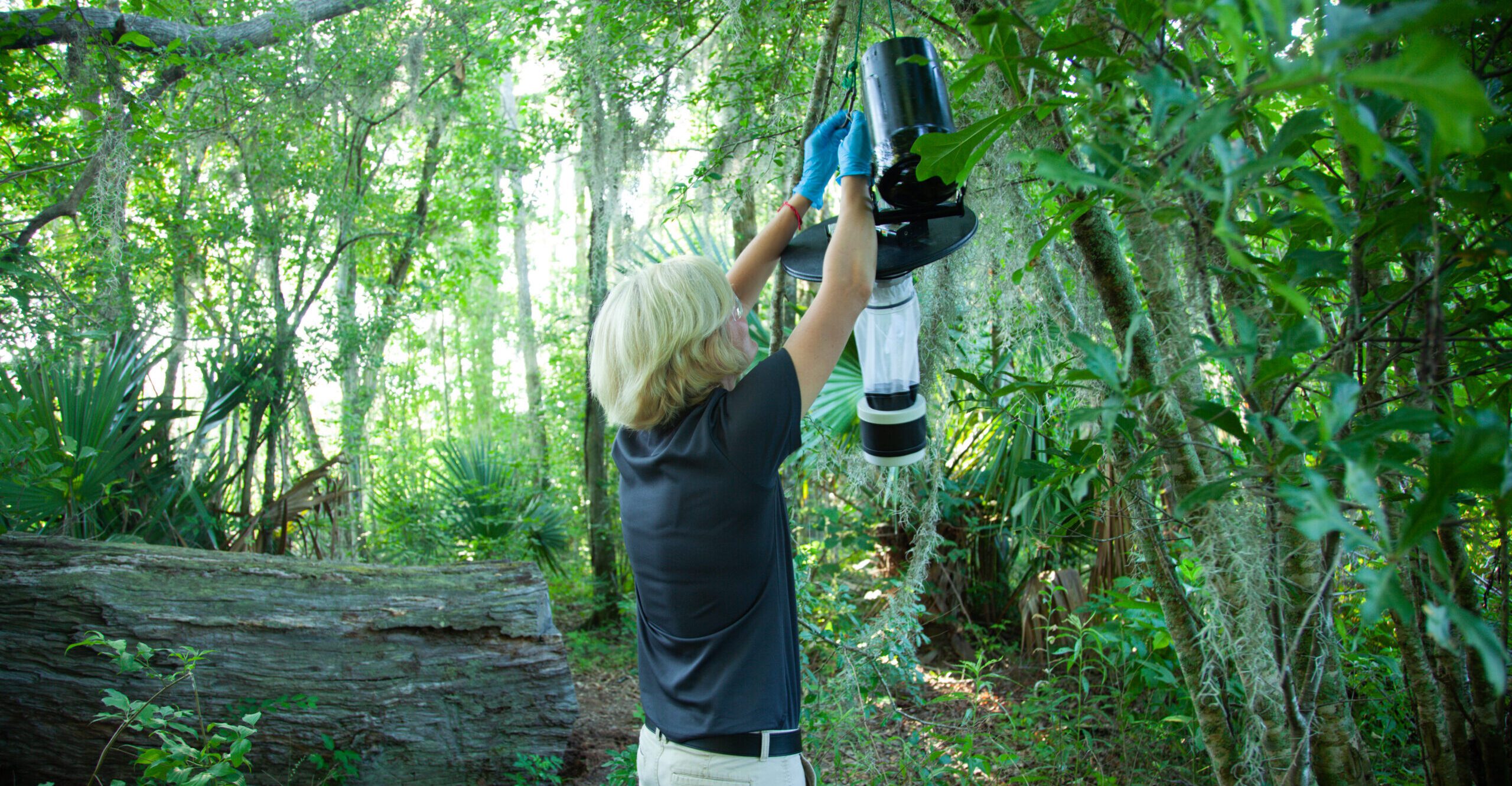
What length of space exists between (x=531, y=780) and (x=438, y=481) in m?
3.24

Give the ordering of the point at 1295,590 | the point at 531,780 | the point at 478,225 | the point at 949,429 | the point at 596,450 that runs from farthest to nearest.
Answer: the point at 478,225, the point at 596,450, the point at 949,429, the point at 531,780, the point at 1295,590

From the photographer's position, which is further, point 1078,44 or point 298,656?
point 298,656

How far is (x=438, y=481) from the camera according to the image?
5594mm

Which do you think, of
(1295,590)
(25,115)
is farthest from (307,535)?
(1295,590)

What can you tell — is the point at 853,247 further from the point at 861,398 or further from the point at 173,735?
the point at 173,735

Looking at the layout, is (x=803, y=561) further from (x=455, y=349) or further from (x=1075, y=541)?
(x=455, y=349)

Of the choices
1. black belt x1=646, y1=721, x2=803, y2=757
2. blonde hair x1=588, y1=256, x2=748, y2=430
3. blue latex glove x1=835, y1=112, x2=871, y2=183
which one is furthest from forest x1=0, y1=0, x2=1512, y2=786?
black belt x1=646, y1=721, x2=803, y2=757

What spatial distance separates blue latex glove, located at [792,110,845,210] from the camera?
1.62m

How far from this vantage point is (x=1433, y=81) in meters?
0.42

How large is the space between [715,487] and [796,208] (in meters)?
0.69

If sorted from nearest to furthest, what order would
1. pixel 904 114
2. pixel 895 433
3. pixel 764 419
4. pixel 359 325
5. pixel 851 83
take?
pixel 764 419
pixel 904 114
pixel 895 433
pixel 851 83
pixel 359 325

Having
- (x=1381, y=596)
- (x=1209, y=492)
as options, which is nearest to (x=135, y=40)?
(x=1209, y=492)

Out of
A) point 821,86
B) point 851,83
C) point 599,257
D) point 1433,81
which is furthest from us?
point 599,257

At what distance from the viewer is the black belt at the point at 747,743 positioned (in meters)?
1.23
